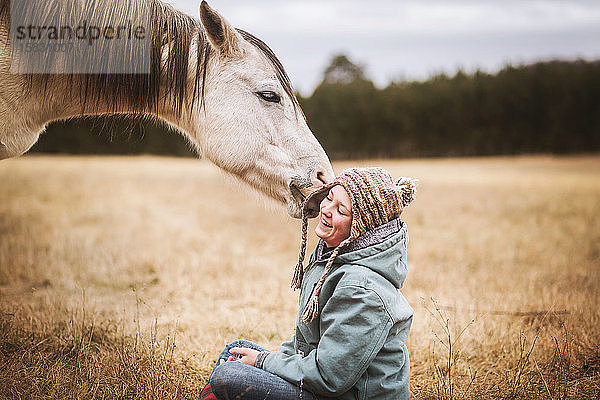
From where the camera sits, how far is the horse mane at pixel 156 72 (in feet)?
10.4

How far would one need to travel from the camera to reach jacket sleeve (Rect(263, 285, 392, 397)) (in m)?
2.00

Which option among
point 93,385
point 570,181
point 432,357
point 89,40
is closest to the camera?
point 93,385

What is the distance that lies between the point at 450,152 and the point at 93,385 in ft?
83.2

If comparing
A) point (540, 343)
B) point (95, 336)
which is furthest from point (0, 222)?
point (540, 343)

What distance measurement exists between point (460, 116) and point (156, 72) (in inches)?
963

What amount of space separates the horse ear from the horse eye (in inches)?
12.4

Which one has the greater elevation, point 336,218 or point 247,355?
point 336,218

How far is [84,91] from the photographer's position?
3.29m

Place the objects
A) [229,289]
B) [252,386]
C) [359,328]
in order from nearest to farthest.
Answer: [359,328] < [252,386] < [229,289]

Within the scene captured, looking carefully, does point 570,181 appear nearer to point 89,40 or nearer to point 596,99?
point 596,99

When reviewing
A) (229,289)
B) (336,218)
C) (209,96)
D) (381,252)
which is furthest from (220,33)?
(229,289)

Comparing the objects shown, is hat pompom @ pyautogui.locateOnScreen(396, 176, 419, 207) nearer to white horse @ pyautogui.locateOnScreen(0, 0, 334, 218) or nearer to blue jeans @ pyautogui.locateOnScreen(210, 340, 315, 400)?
white horse @ pyautogui.locateOnScreen(0, 0, 334, 218)

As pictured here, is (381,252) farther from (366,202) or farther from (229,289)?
(229,289)

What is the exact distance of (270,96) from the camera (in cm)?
327
